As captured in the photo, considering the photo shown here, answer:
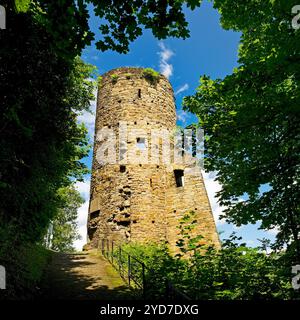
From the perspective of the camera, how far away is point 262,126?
5.20 meters

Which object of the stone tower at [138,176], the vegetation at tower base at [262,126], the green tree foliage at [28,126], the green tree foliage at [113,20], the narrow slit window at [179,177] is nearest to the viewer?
the green tree foliage at [113,20]

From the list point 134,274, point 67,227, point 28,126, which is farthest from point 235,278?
point 67,227

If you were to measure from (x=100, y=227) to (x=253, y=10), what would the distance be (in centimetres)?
1132

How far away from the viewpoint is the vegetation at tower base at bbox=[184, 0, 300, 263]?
478 centimetres

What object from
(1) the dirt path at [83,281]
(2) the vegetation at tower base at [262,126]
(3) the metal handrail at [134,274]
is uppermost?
(2) the vegetation at tower base at [262,126]

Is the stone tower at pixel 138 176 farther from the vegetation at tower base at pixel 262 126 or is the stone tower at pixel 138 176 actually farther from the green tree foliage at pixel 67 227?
the green tree foliage at pixel 67 227

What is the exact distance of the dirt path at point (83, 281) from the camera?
6.27 m

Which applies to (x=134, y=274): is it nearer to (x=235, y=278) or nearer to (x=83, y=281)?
(x=83, y=281)

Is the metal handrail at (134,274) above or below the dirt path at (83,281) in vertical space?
above

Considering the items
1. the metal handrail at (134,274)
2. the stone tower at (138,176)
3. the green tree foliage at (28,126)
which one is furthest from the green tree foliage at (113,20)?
the stone tower at (138,176)

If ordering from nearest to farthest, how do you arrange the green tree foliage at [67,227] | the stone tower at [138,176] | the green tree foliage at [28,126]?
1. the green tree foliage at [28,126]
2. the stone tower at [138,176]
3. the green tree foliage at [67,227]

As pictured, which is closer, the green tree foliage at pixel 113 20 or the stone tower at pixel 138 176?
the green tree foliage at pixel 113 20

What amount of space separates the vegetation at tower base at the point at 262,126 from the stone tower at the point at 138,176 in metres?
6.97
